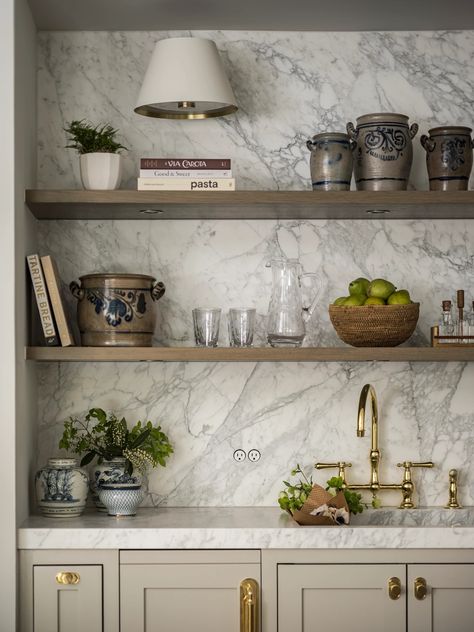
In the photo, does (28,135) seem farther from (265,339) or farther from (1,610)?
(1,610)

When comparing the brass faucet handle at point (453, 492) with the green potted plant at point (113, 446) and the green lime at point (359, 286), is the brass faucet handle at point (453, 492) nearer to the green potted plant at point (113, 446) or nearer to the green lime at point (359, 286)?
the green lime at point (359, 286)

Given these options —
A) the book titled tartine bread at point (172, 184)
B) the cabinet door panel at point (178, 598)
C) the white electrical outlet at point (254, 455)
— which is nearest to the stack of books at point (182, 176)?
the book titled tartine bread at point (172, 184)

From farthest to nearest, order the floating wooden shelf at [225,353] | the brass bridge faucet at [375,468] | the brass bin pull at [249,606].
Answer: the brass bridge faucet at [375,468] < the floating wooden shelf at [225,353] < the brass bin pull at [249,606]

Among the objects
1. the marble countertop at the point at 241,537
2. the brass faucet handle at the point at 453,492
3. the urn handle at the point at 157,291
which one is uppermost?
the urn handle at the point at 157,291

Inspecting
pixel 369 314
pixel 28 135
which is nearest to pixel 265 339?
pixel 369 314

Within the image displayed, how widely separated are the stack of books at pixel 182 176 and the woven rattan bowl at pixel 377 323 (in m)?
0.54

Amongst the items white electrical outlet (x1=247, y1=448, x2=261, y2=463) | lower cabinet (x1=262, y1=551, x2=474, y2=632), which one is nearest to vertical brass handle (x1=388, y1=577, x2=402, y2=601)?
lower cabinet (x1=262, y1=551, x2=474, y2=632)

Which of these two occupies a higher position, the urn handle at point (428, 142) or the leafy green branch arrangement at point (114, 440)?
the urn handle at point (428, 142)

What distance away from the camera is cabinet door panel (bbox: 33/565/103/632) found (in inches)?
110

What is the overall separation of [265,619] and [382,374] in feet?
3.07

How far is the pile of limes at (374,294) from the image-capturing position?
9.77ft

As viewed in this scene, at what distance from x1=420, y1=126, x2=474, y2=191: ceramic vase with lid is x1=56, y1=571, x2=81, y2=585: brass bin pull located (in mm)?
1627

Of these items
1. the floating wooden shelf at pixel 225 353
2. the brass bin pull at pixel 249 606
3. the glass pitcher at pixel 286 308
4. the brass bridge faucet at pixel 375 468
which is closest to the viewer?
the brass bin pull at pixel 249 606

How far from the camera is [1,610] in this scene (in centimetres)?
275
